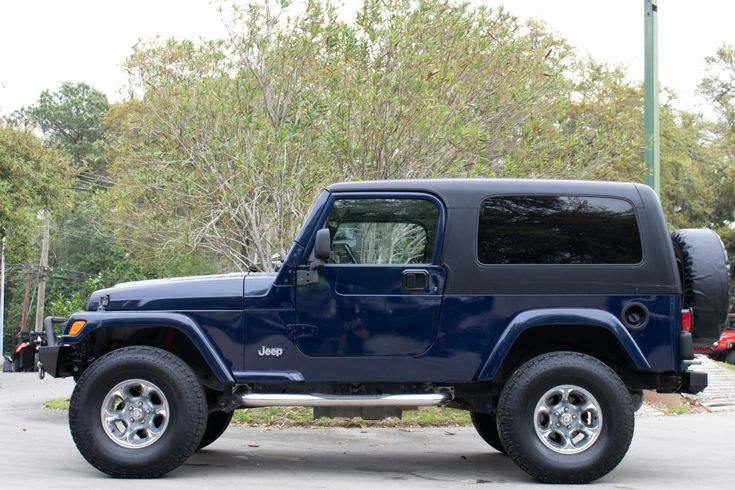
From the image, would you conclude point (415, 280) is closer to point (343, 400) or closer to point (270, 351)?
point (343, 400)

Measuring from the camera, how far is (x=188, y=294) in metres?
7.66

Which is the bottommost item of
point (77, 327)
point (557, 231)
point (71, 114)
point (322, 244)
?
point (77, 327)

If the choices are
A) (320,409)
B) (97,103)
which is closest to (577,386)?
(320,409)

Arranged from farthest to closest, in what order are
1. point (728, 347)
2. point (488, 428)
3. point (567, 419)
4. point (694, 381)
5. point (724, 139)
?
point (724, 139), point (728, 347), point (488, 428), point (694, 381), point (567, 419)

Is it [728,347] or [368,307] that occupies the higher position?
[368,307]

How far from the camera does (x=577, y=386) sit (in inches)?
294

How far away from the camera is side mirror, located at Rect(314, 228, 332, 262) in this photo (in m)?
7.37

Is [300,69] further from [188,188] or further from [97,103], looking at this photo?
[97,103]

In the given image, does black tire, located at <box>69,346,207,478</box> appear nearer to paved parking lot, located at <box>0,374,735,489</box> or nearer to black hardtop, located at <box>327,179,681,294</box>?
paved parking lot, located at <box>0,374,735,489</box>

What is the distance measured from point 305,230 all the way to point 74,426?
2.22 metres

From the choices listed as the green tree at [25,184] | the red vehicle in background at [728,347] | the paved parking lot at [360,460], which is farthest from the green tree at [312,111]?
the red vehicle in background at [728,347]

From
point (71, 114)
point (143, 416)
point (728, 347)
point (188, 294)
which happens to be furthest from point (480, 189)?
point (71, 114)

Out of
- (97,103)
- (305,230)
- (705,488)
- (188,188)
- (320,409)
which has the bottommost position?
(705,488)

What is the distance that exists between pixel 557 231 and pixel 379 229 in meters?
1.37
